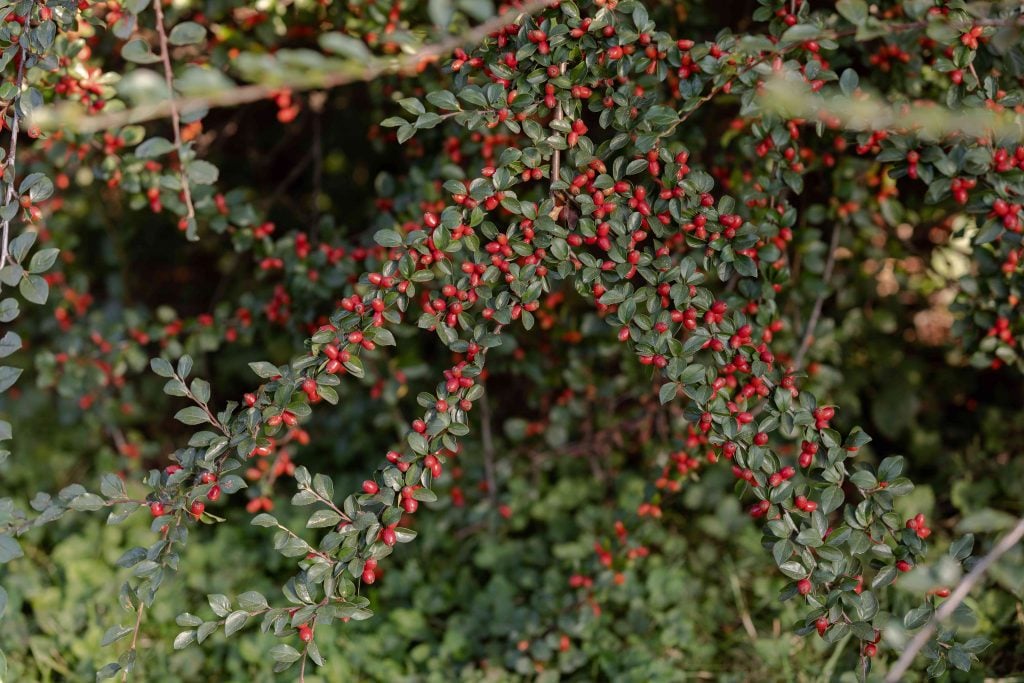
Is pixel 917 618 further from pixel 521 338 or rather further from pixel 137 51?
pixel 137 51

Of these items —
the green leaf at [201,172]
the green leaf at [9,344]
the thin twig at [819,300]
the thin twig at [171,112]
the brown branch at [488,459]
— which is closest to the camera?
the green leaf at [9,344]

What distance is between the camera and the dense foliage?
54.0 inches

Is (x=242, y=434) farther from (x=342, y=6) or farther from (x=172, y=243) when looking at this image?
(x=172, y=243)

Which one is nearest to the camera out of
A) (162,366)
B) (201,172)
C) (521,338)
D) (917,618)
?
(917,618)

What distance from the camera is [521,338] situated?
2.22 metres

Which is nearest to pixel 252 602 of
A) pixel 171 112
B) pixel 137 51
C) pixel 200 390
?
pixel 200 390

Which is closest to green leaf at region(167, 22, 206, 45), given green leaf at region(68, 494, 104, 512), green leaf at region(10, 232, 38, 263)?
green leaf at region(10, 232, 38, 263)

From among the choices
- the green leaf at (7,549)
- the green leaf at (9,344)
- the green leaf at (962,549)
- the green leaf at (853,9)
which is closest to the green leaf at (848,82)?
the green leaf at (853,9)

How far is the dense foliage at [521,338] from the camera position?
4.50ft

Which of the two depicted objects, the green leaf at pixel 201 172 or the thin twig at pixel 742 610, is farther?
the thin twig at pixel 742 610

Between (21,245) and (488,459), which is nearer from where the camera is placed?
(21,245)

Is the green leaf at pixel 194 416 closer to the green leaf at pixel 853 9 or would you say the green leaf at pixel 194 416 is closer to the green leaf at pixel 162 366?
the green leaf at pixel 162 366

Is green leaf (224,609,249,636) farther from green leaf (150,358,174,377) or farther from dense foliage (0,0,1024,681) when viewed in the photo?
green leaf (150,358,174,377)

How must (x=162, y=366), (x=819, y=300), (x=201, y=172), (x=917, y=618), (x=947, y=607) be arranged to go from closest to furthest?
(x=947, y=607), (x=917, y=618), (x=162, y=366), (x=201, y=172), (x=819, y=300)
